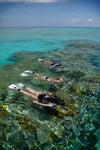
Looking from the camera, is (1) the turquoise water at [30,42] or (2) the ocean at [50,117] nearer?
(2) the ocean at [50,117]

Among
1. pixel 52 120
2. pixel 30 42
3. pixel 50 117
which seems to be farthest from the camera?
pixel 30 42

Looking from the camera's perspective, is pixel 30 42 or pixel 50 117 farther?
pixel 30 42

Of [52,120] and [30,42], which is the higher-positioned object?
[52,120]

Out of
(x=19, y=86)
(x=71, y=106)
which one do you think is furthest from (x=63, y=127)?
(x=19, y=86)

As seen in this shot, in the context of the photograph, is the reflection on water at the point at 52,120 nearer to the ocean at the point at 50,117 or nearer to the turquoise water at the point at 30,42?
the ocean at the point at 50,117

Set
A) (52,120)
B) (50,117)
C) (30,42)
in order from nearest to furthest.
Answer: (52,120) < (50,117) < (30,42)

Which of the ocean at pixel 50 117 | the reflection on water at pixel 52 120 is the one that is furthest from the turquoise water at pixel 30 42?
the reflection on water at pixel 52 120

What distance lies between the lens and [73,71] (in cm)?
1541

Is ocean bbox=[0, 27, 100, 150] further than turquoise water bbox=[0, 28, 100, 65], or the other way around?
turquoise water bbox=[0, 28, 100, 65]

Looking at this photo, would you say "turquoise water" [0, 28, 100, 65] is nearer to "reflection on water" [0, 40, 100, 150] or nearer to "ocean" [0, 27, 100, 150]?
"ocean" [0, 27, 100, 150]

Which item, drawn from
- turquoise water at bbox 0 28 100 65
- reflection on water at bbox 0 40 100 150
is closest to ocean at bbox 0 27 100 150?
reflection on water at bbox 0 40 100 150

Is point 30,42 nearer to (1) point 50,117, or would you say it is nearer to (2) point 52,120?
(1) point 50,117

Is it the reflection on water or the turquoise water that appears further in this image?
the turquoise water

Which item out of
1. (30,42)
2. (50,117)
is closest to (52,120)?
(50,117)
